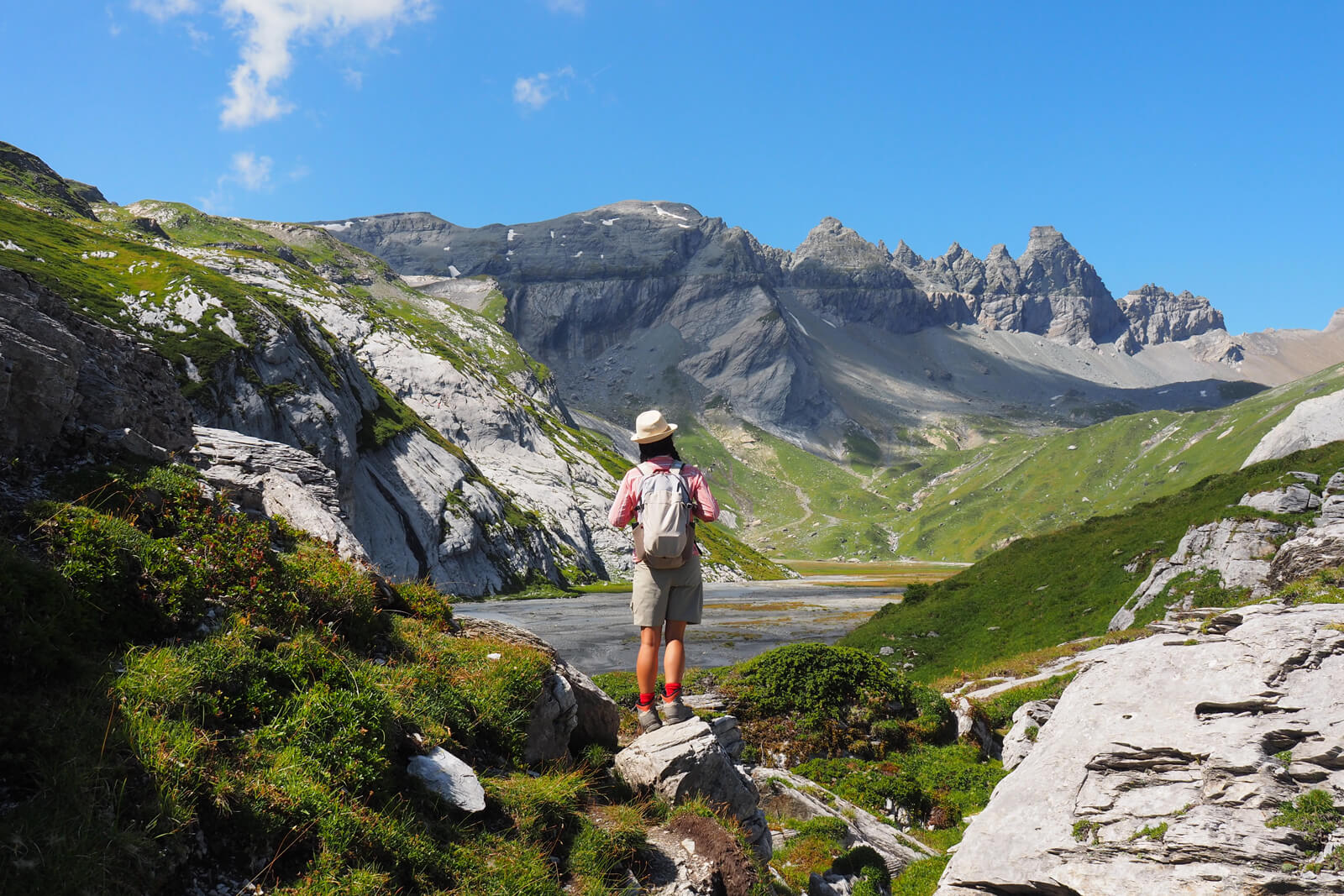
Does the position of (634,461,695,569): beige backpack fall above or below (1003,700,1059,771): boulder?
above

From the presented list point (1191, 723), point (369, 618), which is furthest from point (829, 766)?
point (369, 618)

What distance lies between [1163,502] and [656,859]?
48.7 meters

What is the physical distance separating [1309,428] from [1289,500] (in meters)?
22.3

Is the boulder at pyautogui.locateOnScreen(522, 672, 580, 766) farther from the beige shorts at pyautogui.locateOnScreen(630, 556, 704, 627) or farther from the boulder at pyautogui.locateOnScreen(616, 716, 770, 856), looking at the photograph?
the beige shorts at pyautogui.locateOnScreen(630, 556, 704, 627)

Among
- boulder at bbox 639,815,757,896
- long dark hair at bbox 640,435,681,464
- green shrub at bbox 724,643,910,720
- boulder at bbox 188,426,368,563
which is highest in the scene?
long dark hair at bbox 640,435,681,464

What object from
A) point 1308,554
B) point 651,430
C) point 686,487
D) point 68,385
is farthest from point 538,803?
point 1308,554

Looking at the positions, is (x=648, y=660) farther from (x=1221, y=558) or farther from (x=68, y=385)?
(x=1221, y=558)

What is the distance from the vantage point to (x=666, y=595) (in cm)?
1089

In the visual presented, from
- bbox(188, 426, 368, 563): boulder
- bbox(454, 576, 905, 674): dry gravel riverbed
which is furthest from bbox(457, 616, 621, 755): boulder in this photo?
bbox(454, 576, 905, 674): dry gravel riverbed

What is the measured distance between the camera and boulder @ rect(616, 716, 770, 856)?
400 inches

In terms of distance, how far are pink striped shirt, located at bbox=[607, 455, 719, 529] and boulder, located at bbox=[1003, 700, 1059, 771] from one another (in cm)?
1155

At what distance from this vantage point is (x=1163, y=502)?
4544 cm

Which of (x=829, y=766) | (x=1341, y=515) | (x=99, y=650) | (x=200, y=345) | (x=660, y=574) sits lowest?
(x=829, y=766)

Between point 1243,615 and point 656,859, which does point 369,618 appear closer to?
point 656,859
